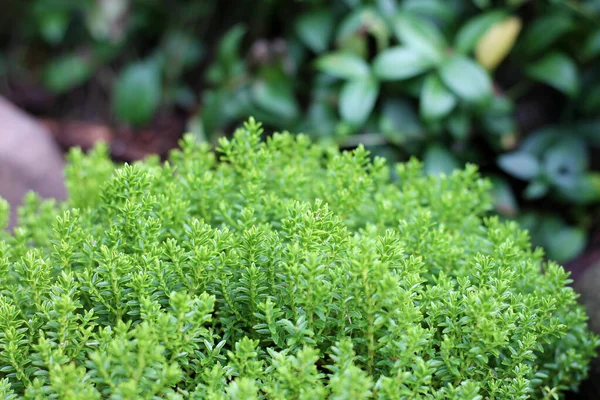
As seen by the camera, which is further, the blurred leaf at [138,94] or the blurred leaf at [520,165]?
the blurred leaf at [138,94]

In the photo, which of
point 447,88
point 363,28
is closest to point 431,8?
point 363,28

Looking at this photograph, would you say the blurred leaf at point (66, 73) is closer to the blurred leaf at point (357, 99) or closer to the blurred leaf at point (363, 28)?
the blurred leaf at point (363, 28)

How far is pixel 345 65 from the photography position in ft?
10.7

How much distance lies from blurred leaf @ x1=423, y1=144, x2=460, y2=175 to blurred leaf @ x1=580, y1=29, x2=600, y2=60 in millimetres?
937

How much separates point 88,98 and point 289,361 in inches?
165

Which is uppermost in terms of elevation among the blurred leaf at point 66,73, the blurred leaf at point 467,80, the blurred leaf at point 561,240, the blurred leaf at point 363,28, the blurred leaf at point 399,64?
the blurred leaf at point 66,73

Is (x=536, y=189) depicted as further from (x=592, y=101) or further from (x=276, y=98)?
(x=276, y=98)

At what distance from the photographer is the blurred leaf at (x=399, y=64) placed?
318 cm

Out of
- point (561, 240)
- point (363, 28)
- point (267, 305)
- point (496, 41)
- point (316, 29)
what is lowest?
point (267, 305)

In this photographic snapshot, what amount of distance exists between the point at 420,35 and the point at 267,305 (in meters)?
Answer: 2.41

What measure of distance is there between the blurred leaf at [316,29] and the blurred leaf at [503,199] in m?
1.27

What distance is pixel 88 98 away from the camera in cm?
486

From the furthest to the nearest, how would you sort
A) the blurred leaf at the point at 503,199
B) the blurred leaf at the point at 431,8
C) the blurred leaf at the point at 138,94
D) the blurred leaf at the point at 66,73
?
1. the blurred leaf at the point at 66,73
2. the blurred leaf at the point at 138,94
3. the blurred leaf at the point at 431,8
4. the blurred leaf at the point at 503,199

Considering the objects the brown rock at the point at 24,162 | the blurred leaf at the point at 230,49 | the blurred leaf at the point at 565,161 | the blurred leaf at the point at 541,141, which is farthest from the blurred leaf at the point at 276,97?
the blurred leaf at the point at 565,161
